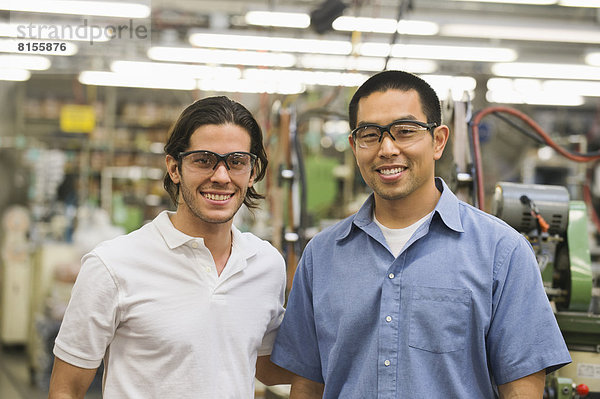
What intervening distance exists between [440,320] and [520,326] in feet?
0.61

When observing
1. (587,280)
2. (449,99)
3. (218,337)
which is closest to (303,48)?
(449,99)

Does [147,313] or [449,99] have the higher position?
[449,99]

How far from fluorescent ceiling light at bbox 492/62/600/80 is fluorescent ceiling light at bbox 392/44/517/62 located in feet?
2.36

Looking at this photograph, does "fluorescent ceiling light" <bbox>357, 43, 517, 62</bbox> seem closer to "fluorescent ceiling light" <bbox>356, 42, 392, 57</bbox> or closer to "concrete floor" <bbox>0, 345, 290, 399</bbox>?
"fluorescent ceiling light" <bbox>356, 42, 392, 57</bbox>

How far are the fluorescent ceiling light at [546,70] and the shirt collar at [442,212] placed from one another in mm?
6750

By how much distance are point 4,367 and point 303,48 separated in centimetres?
466

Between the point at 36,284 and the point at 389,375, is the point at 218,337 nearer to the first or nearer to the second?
the point at 389,375

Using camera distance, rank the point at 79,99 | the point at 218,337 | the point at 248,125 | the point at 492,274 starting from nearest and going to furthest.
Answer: the point at 492,274 → the point at 218,337 → the point at 248,125 → the point at 79,99

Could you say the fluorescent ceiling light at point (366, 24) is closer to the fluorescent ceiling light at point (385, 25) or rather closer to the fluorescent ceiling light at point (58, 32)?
the fluorescent ceiling light at point (385, 25)

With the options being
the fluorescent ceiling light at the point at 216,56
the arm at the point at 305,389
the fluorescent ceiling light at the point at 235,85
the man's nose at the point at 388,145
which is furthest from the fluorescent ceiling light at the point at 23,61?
the man's nose at the point at 388,145

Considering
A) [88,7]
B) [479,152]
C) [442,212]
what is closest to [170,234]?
[442,212]

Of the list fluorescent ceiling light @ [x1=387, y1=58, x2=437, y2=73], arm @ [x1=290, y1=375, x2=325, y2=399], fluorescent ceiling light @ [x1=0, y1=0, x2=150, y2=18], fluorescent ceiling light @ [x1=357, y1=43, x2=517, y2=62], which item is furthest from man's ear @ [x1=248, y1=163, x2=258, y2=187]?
fluorescent ceiling light @ [x1=387, y1=58, x2=437, y2=73]

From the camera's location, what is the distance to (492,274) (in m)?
1.59

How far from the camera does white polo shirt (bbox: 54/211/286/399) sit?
1.66 metres
